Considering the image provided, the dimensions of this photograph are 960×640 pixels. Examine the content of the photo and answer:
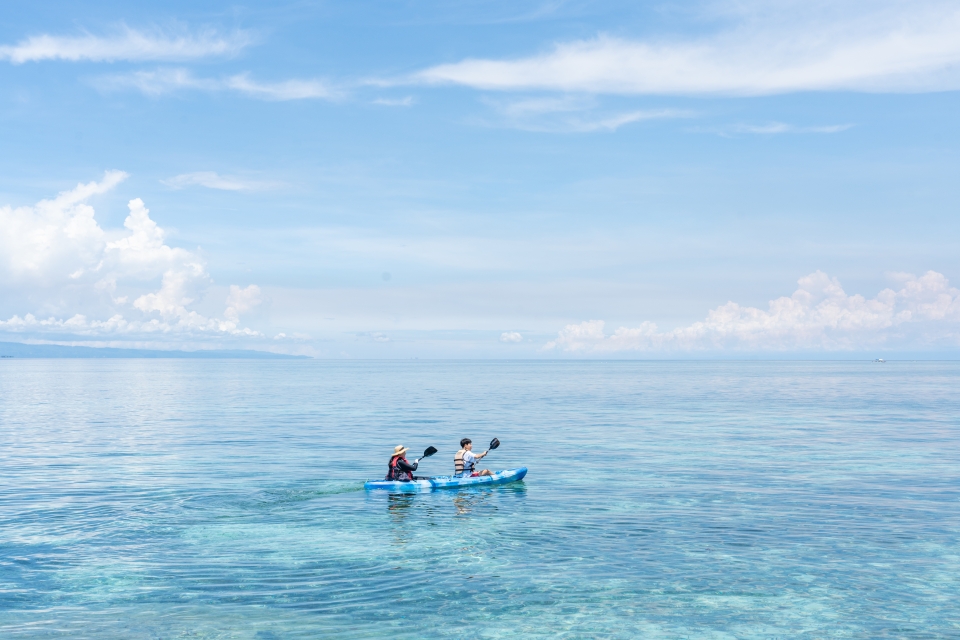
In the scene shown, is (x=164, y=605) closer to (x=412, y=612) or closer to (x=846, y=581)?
(x=412, y=612)

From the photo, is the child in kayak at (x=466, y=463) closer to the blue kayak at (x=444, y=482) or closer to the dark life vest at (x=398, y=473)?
the blue kayak at (x=444, y=482)

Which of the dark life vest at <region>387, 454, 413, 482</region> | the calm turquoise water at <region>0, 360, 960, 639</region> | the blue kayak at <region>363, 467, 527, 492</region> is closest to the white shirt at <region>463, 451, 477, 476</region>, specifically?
the blue kayak at <region>363, 467, 527, 492</region>

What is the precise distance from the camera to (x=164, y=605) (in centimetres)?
1977

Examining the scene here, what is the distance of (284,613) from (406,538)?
8374mm

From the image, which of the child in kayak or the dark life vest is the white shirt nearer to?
the child in kayak

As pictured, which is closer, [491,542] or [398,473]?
[491,542]

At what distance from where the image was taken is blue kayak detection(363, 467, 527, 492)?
35.5 metres

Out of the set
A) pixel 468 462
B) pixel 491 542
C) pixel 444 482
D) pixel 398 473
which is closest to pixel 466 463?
pixel 468 462

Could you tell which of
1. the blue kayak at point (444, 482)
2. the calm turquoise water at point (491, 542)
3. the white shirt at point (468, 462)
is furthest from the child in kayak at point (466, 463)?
the calm turquoise water at point (491, 542)

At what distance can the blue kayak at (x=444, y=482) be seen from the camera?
3550cm

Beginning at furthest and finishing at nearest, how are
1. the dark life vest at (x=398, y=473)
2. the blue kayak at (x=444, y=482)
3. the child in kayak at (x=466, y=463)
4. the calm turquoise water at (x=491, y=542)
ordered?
the child in kayak at (x=466, y=463), the dark life vest at (x=398, y=473), the blue kayak at (x=444, y=482), the calm turquoise water at (x=491, y=542)

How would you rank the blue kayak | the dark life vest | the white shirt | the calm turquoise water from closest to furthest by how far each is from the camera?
the calm turquoise water, the blue kayak, the dark life vest, the white shirt

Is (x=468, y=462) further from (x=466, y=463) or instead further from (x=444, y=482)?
(x=444, y=482)

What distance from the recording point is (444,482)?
36.9 m
